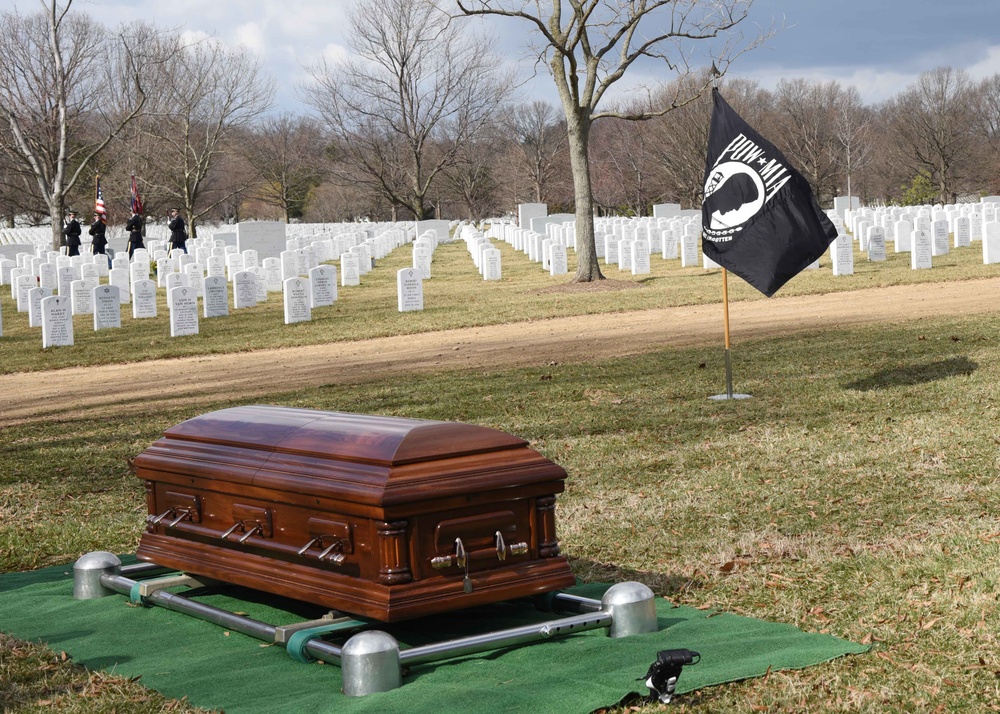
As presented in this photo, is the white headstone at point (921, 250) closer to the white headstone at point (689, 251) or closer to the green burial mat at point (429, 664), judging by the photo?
the white headstone at point (689, 251)

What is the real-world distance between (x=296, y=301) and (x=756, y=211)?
10.9 m

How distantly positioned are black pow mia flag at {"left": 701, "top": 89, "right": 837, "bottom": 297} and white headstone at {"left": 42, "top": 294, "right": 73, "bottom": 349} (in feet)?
37.1

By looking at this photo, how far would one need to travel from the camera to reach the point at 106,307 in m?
18.8

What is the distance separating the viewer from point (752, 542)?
18.9 ft

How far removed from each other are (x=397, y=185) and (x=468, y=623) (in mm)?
58069

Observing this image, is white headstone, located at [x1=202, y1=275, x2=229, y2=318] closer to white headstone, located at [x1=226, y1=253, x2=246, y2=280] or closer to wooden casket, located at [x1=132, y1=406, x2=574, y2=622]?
white headstone, located at [x1=226, y1=253, x2=246, y2=280]

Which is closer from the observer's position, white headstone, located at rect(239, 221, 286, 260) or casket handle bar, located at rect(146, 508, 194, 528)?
casket handle bar, located at rect(146, 508, 194, 528)

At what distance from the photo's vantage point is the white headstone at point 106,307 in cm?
1867

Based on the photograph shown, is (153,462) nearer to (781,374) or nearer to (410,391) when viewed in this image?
(410,391)

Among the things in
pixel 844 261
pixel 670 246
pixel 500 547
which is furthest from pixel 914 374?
pixel 670 246

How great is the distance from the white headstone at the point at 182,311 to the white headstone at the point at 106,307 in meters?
1.81

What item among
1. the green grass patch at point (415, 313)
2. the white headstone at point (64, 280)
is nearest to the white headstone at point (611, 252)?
the green grass patch at point (415, 313)

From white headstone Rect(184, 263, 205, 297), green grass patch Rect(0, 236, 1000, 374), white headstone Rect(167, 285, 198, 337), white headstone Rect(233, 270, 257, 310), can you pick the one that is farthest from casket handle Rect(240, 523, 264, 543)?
white headstone Rect(184, 263, 205, 297)

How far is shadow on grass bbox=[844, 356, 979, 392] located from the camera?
993cm
